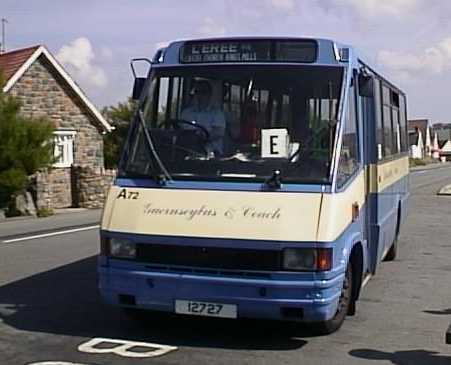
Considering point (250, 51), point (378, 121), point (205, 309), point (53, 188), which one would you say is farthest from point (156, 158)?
point (53, 188)

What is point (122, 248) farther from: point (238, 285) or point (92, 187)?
point (92, 187)

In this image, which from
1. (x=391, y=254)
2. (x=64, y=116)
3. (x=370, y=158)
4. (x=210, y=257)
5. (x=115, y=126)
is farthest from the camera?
(x=115, y=126)

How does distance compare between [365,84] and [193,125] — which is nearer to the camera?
[193,125]

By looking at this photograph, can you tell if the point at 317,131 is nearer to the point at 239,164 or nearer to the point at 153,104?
the point at 239,164

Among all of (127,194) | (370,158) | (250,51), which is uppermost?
(250,51)

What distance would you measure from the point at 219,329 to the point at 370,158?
2626mm

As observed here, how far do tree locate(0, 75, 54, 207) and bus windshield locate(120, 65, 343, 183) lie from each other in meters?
17.5

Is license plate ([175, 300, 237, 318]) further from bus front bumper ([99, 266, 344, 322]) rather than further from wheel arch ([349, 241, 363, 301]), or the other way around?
wheel arch ([349, 241, 363, 301])

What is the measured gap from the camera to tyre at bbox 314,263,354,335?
26.3 feet

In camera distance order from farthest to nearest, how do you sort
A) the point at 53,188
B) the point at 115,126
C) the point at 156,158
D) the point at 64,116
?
the point at 115,126
the point at 64,116
the point at 53,188
the point at 156,158

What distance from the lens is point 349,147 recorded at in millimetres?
8211

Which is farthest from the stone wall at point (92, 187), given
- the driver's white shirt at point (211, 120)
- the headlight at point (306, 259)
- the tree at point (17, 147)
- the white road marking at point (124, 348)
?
the headlight at point (306, 259)

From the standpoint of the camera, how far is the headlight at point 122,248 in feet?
24.9

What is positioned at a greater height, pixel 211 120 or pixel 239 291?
pixel 211 120
